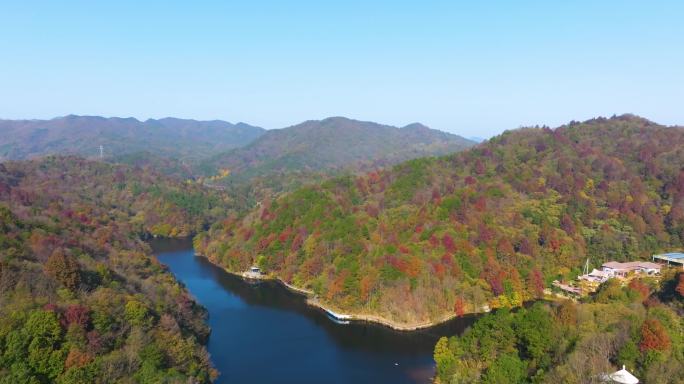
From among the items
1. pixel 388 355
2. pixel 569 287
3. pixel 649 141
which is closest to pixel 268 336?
pixel 388 355

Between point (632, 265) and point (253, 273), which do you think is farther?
point (253, 273)

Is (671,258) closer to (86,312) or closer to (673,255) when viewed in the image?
(673,255)

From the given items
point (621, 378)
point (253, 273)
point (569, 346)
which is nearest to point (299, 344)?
point (569, 346)

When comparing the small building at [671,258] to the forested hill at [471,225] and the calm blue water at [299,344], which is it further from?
the calm blue water at [299,344]

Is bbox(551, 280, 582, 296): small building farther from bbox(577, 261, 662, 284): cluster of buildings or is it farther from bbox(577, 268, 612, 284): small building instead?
bbox(577, 261, 662, 284): cluster of buildings

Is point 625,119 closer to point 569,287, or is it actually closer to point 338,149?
point 569,287

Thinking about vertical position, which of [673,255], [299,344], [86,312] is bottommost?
[299,344]

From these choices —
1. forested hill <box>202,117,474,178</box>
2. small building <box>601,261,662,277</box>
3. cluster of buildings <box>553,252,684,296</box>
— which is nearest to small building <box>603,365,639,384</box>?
cluster of buildings <box>553,252,684,296</box>
